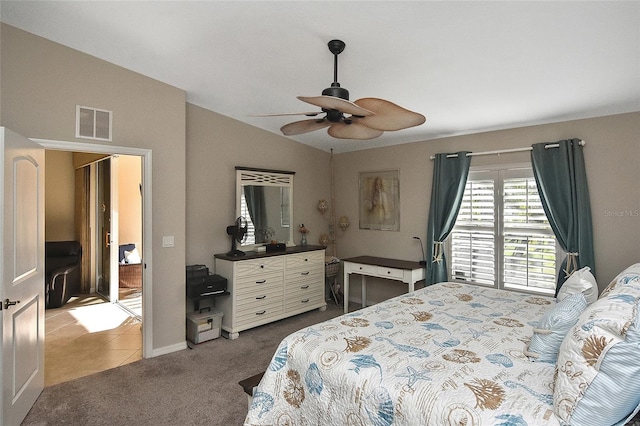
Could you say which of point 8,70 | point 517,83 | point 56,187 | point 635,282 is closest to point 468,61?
point 517,83

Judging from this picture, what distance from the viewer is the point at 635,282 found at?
6.52ft

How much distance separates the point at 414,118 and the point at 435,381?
1529 millimetres

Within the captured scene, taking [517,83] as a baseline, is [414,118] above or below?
below

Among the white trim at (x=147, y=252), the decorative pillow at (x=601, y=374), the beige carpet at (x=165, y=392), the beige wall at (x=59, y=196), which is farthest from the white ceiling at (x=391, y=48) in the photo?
the beige wall at (x=59, y=196)

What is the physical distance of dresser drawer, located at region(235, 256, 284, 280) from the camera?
13.2ft

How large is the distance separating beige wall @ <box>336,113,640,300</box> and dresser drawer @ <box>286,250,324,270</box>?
2.49ft

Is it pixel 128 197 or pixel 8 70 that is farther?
pixel 128 197

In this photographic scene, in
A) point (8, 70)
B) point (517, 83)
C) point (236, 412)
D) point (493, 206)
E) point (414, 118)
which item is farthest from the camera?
point (493, 206)

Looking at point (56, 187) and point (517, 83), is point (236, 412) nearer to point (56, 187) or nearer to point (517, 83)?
point (517, 83)

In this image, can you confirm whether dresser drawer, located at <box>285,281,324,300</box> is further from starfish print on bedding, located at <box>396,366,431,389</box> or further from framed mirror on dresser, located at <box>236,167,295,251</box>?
starfish print on bedding, located at <box>396,366,431,389</box>

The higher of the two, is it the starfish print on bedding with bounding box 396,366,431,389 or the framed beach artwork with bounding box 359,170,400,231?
the framed beach artwork with bounding box 359,170,400,231

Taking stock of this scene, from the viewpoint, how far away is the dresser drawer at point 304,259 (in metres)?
4.59

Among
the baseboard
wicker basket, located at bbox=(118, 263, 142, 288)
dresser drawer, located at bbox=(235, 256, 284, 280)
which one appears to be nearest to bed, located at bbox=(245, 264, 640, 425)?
dresser drawer, located at bbox=(235, 256, 284, 280)

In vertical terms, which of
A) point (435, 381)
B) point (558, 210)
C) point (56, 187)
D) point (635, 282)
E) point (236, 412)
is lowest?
point (236, 412)
